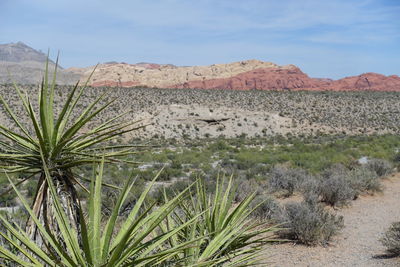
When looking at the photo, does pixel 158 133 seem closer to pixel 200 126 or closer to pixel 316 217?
pixel 200 126

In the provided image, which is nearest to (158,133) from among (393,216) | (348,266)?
(393,216)

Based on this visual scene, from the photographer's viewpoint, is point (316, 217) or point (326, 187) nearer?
point (316, 217)

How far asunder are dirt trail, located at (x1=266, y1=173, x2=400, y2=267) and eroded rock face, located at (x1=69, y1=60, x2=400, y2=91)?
309 ft

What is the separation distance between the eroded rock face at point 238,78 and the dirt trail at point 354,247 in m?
94.1

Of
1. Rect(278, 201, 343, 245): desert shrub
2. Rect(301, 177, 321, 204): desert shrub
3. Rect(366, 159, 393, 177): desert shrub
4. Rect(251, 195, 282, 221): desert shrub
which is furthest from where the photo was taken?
Rect(366, 159, 393, 177): desert shrub

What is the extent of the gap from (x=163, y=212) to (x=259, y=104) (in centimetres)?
5007

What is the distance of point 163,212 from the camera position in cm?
261

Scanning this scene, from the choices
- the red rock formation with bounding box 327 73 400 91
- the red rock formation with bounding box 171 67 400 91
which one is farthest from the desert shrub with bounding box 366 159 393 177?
the red rock formation with bounding box 327 73 400 91

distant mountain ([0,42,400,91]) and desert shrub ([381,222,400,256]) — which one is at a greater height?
distant mountain ([0,42,400,91])

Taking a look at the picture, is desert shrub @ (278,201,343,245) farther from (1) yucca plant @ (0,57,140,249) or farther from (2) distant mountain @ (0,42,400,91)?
(2) distant mountain @ (0,42,400,91)

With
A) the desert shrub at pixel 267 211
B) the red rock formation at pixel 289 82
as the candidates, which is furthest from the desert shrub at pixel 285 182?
the red rock formation at pixel 289 82

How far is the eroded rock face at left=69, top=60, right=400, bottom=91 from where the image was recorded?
358ft

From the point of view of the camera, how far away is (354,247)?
8742 millimetres

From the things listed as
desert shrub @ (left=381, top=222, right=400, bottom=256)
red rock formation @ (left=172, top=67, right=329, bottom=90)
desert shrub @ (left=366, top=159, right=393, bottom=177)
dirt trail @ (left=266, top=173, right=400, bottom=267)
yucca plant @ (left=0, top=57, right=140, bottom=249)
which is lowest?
dirt trail @ (left=266, top=173, right=400, bottom=267)
